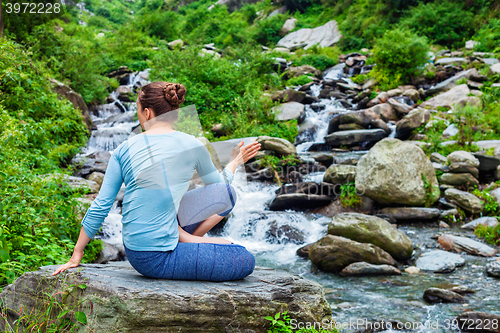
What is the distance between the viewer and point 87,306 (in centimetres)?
212

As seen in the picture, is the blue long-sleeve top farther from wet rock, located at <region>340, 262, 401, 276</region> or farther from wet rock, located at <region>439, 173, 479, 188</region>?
wet rock, located at <region>439, 173, 479, 188</region>

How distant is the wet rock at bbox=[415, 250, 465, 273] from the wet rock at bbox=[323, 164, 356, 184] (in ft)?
10.6

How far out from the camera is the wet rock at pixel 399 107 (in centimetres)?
1455

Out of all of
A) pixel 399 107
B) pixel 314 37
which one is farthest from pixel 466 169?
pixel 314 37

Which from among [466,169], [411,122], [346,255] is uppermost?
[411,122]

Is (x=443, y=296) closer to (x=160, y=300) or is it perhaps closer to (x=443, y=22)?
(x=160, y=300)

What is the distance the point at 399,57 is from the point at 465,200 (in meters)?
11.9

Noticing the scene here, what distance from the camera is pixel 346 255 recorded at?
5852 mm

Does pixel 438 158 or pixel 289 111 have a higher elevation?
pixel 289 111

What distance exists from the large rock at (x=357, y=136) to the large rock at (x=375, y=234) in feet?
21.7

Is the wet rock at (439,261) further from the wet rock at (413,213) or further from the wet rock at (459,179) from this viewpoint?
the wet rock at (459,179)

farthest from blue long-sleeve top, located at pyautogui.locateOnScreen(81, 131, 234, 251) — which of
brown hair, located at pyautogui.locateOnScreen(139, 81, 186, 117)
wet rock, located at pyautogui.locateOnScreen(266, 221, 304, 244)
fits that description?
wet rock, located at pyautogui.locateOnScreen(266, 221, 304, 244)

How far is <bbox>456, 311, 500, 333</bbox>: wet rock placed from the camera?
374 centimetres

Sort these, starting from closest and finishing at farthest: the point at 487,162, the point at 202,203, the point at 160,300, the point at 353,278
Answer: the point at 160,300
the point at 202,203
the point at 353,278
the point at 487,162
